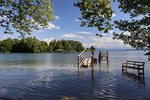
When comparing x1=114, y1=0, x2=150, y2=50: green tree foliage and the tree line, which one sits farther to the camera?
the tree line

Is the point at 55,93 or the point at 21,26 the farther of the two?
the point at 21,26

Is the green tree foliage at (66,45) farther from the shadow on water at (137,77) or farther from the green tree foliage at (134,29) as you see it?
the green tree foliage at (134,29)

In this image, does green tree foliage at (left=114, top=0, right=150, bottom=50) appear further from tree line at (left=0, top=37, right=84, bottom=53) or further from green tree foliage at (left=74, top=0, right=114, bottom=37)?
tree line at (left=0, top=37, right=84, bottom=53)

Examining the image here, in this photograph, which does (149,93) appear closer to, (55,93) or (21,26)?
(55,93)

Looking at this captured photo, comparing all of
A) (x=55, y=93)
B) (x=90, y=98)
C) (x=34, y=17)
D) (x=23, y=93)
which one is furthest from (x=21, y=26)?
(x=90, y=98)

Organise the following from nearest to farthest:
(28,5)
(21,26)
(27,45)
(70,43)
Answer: (28,5)
(21,26)
(27,45)
(70,43)

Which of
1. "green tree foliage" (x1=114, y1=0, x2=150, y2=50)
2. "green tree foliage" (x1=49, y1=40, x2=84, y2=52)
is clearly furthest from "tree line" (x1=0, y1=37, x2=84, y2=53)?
"green tree foliage" (x1=114, y1=0, x2=150, y2=50)

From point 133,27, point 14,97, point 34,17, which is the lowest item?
point 14,97

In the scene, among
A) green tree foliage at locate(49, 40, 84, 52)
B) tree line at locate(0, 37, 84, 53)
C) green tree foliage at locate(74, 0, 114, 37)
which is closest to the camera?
green tree foliage at locate(74, 0, 114, 37)

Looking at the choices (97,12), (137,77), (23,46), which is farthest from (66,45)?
(97,12)

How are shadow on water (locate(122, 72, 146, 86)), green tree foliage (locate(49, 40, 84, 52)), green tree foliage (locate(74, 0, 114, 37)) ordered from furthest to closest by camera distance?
green tree foliage (locate(49, 40, 84, 52))
shadow on water (locate(122, 72, 146, 86))
green tree foliage (locate(74, 0, 114, 37))

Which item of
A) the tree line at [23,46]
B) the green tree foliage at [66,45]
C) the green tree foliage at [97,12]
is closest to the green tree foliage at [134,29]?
the green tree foliage at [97,12]

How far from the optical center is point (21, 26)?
8867 mm

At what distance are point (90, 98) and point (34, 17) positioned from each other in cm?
696
